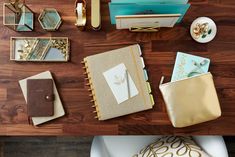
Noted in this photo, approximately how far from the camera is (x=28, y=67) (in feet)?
3.51

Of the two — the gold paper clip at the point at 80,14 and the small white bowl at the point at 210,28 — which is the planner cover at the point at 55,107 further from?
the small white bowl at the point at 210,28

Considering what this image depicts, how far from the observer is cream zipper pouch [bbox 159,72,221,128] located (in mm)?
965

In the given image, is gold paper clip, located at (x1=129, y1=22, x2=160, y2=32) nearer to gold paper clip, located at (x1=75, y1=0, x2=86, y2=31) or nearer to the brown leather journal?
gold paper clip, located at (x1=75, y1=0, x2=86, y2=31)

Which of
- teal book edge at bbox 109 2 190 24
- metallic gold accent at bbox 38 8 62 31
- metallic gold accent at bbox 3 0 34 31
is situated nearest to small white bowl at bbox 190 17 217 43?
teal book edge at bbox 109 2 190 24

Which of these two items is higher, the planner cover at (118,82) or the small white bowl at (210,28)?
the small white bowl at (210,28)

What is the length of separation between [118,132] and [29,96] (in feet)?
1.19

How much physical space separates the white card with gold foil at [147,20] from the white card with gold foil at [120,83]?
0.16m

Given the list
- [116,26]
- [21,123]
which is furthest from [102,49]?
[21,123]

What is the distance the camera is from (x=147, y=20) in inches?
37.7

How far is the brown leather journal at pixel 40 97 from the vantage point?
1.03 m

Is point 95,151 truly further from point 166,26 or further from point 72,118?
point 166,26

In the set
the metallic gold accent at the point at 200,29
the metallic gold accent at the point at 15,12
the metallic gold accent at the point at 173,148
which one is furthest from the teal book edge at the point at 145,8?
the metallic gold accent at the point at 173,148

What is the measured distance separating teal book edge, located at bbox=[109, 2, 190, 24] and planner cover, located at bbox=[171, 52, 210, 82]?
18 centimetres

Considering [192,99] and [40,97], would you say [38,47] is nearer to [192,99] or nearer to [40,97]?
[40,97]
